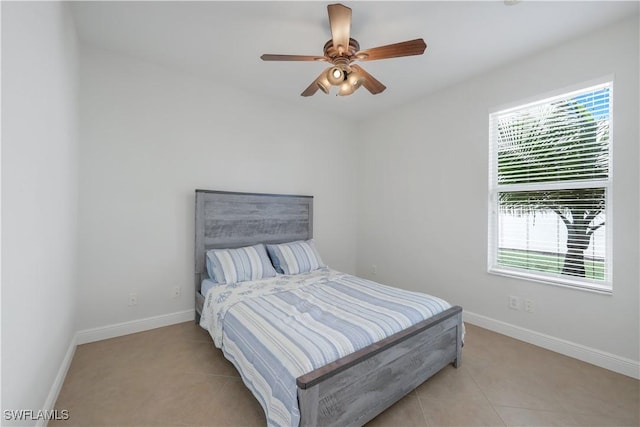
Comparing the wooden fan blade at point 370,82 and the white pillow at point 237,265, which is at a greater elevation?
the wooden fan blade at point 370,82

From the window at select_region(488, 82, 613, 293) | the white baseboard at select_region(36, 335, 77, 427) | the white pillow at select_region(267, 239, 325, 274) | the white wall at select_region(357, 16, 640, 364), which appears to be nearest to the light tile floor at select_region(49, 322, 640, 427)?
the white baseboard at select_region(36, 335, 77, 427)

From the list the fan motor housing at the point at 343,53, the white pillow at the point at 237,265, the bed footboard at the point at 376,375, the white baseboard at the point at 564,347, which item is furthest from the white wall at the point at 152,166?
the white baseboard at the point at 564,347

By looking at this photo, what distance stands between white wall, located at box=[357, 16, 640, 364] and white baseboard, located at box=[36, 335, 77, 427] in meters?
3.45

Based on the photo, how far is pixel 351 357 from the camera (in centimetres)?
146

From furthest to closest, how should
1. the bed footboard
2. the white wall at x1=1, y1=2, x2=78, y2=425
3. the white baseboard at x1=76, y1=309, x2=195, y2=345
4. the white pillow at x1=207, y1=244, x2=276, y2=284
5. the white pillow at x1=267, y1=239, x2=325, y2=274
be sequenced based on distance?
the white pillow at x1=267, y1=239, x2=325, y2=274, the white pillow at x1=207, y1=244, x2=276, y2=284, the white baseboard at x1=76, y1=309, x2=195, y2=345, the bed footboard, the white wall at x1=1, y1=2, x2=78, y2=425

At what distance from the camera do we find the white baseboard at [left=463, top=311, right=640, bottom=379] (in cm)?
209

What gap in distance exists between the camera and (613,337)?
2.16 metres

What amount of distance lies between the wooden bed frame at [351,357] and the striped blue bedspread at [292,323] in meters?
0.08

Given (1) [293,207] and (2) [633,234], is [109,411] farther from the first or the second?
(2) [633,234]

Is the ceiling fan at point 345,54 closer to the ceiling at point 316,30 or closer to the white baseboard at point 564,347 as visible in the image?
the ceiling at point 316,30

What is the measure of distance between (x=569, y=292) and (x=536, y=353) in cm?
61

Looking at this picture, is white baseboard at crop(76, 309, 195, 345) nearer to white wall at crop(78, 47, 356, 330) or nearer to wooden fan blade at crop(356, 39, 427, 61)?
white wall at crop(78, 47, 356, 330)

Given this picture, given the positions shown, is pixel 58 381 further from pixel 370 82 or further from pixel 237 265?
pixel 370 82

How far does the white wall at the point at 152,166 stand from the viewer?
250 centimetres
